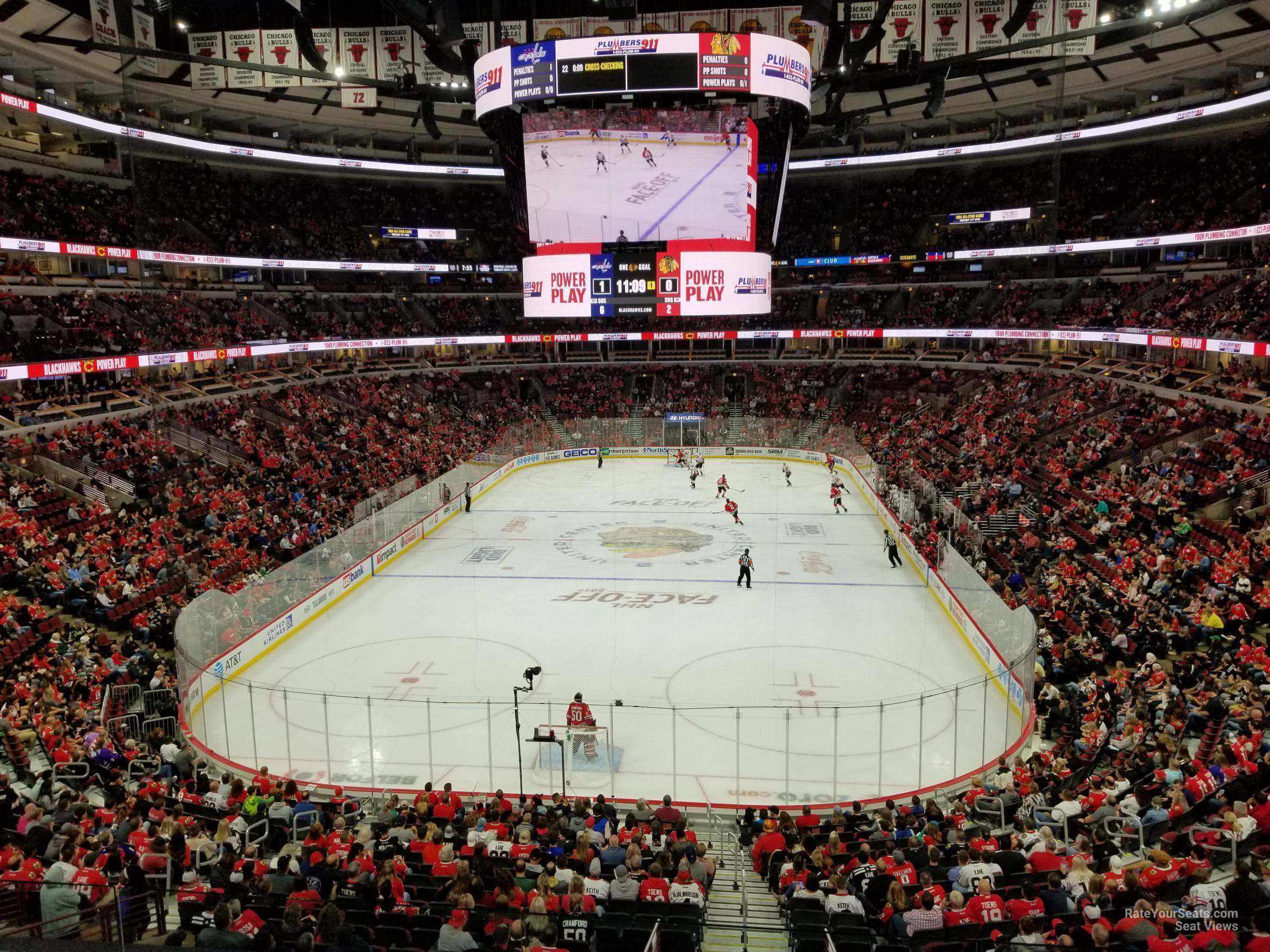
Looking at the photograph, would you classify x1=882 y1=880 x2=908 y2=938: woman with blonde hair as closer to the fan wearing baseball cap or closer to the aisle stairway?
the aisle stairway

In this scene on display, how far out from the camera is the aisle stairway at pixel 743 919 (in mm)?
8602

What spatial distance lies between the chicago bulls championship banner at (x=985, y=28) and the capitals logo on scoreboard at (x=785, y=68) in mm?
5093

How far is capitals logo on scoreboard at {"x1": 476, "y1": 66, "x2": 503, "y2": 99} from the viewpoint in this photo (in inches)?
1017

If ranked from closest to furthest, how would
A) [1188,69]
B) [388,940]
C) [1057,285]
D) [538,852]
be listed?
[388,940]
[538,852]
[1188,69]
[1057,285]

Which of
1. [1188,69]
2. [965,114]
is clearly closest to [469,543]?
[1188,69]

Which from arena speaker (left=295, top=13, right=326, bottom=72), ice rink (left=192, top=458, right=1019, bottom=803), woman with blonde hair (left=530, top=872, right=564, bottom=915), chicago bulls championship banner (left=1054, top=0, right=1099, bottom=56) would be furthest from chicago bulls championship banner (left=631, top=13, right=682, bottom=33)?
woman with blonde hair (left=530, top=872, right=564, bottom=915)

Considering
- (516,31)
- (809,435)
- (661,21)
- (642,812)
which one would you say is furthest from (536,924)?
(809,435)

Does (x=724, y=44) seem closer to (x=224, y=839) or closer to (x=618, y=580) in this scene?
(x=618, y=580)

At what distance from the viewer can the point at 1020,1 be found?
70.0 ft

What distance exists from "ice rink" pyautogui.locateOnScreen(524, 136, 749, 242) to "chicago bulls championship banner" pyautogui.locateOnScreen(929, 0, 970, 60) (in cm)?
730

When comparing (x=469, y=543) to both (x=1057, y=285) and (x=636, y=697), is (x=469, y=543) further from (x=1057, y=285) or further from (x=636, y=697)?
(x=1057, y=285)

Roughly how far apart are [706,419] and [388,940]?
4206 centimetres

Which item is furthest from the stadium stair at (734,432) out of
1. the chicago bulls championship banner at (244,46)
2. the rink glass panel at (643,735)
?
the rink glass panel at (643,735)

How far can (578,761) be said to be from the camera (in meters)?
14.2
